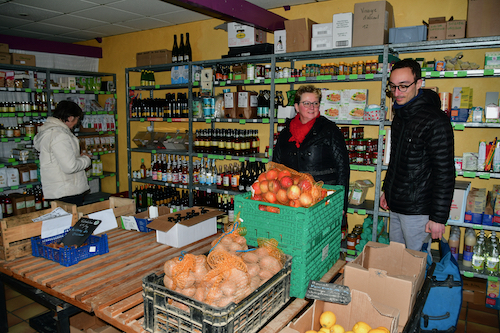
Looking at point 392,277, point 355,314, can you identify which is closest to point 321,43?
point 392,277

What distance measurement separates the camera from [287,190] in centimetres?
159

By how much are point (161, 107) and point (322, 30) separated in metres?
2.79

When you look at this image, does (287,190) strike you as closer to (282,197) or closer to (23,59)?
(282,197)

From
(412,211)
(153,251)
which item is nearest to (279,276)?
(153,251)

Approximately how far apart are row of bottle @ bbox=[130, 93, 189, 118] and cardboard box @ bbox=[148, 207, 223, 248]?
113 inches

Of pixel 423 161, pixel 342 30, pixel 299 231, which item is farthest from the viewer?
pixel 342 30

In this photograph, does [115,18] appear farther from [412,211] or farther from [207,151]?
[412,211]

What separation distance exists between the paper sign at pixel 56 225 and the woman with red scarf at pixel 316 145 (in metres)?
1.75

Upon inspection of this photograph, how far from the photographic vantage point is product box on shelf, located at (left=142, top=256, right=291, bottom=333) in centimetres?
110

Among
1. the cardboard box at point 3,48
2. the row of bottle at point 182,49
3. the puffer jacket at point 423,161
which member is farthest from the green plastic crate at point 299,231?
the cardboard box at point 3,48

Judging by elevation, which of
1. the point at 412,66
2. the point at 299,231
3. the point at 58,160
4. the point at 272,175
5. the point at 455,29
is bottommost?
the point at 299,231

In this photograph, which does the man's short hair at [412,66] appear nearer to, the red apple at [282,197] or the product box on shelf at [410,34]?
the product box on shelf at [410,34]

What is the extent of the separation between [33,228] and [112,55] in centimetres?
536

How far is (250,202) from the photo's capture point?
1642 mm
